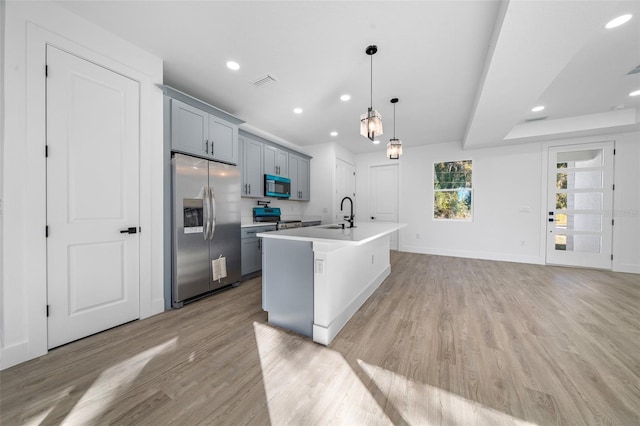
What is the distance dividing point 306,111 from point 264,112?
2.33 ft

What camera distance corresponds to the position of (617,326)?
7.14 ft

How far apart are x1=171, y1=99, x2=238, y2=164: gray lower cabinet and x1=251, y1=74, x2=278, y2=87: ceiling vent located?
692 mm

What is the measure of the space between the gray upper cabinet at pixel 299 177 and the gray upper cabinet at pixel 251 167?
92 cm

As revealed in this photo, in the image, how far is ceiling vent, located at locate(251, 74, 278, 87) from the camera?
2.73m

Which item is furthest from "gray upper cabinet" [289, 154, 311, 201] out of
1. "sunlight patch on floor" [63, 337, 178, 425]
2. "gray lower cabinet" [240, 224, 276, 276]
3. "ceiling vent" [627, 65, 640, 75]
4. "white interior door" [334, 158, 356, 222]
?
"ceiling vent" [627, 65, 640, 75]

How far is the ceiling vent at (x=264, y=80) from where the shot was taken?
273cm

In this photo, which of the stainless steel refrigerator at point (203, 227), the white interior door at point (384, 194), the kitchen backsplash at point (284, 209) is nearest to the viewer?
the stainless steel refrigerator at point (203, 227)

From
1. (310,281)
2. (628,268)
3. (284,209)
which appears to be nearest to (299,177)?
(284,209)

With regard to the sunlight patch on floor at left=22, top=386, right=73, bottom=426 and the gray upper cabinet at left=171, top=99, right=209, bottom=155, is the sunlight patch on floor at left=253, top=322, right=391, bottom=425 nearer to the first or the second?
the sunlight patch on floor at left=22, top=386, right=73, bottom=426

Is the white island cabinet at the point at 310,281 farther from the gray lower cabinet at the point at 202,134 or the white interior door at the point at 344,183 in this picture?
the white interior door at the point at 344,183

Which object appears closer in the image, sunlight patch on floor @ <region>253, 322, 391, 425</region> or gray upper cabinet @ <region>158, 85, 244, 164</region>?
sunlight patch on floor @ <region>253, 322, 391, 425</region>

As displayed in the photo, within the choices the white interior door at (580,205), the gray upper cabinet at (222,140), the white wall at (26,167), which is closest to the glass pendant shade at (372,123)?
the gray upper cabinet at (222,140)

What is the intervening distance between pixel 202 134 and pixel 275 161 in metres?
1.86

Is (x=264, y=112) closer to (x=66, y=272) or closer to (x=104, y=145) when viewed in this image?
(x=104, y=145)
